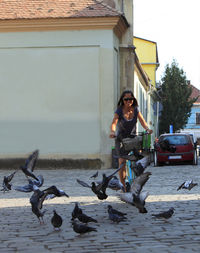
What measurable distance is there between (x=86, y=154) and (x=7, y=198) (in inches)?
365

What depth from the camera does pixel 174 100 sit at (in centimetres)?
6131

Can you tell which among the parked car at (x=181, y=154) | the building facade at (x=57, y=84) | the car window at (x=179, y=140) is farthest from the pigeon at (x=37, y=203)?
the car window at (x=179, y=140)

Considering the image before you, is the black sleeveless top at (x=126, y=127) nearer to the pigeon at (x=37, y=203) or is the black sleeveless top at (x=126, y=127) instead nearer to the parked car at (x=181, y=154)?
the pigeon at (x=37, y=203)

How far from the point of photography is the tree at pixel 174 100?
198 ft

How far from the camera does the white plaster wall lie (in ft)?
63.5

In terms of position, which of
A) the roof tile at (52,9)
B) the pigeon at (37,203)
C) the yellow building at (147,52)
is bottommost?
the pigeon at (37,203)

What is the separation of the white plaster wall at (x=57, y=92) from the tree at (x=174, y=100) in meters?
40.7

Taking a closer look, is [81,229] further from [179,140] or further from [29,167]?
[179,140]

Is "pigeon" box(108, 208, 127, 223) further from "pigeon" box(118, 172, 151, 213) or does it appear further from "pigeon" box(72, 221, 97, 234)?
"pigeon" box(72, 221, 97, 234)

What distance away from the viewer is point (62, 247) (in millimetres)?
5254

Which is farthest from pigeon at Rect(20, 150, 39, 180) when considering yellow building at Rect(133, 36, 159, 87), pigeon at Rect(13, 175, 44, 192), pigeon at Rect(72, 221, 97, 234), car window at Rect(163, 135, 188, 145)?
yellow building at Rect(133, 36, 159, 87)

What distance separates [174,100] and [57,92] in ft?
141

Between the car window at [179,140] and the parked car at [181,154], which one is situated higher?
the car window at [179,140]

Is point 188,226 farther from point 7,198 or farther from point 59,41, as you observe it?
point 59,41
